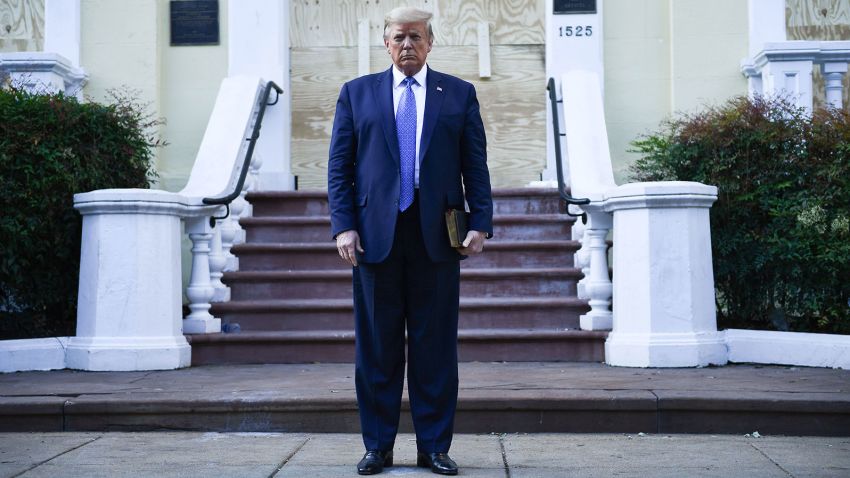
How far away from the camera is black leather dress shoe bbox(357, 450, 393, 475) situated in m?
4.04

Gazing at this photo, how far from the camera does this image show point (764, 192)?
267 inches

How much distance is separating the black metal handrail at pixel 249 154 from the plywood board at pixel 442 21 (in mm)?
889

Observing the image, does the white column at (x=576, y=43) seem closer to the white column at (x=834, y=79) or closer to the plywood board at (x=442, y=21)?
the plywood board at (x=442, y=21)

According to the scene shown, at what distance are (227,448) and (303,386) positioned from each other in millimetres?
919

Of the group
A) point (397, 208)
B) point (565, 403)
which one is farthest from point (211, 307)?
point (397, 208)

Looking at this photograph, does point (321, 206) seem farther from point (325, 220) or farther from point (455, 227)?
point (455, 227)

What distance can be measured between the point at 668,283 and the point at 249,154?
3166 millimetres

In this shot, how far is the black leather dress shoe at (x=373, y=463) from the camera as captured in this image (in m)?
4.04

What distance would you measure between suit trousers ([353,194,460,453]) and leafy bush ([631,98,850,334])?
3.24m

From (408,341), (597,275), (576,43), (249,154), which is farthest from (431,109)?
(576,43)

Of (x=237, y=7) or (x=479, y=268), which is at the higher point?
(x=237, y=7)

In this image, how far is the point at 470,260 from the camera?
7.79m

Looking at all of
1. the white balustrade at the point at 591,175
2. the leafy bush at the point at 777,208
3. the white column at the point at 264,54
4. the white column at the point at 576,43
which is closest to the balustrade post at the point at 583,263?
the white balustrade at the point at 591,175

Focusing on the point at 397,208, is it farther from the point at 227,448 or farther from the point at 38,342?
the point at 38,342
